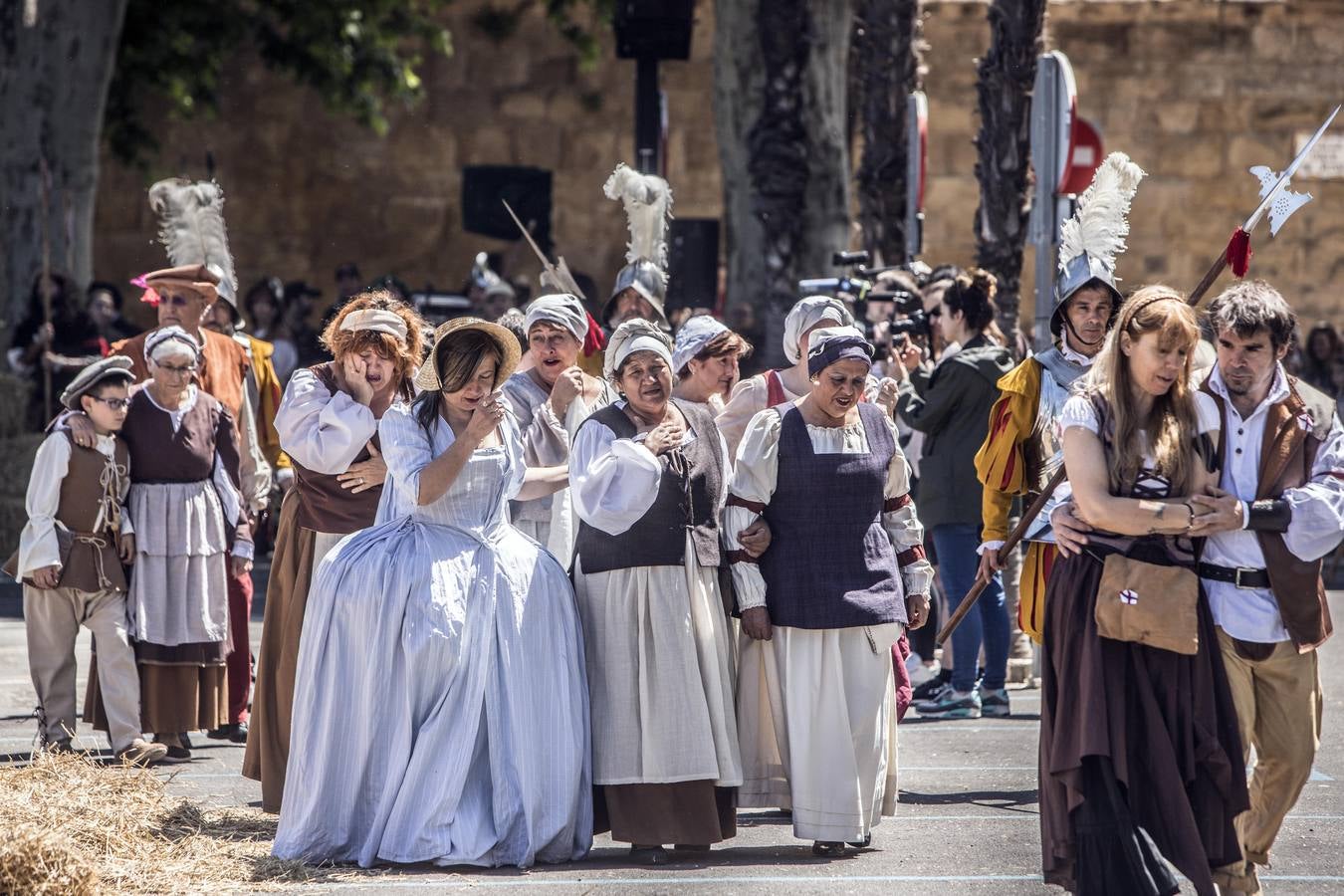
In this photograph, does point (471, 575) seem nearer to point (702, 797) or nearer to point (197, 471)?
point (702, 797)

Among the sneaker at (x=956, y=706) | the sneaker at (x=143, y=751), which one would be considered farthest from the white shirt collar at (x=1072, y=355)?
the sneaker at (x=143, y=751)

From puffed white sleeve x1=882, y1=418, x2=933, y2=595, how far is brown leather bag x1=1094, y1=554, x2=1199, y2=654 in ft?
4.31

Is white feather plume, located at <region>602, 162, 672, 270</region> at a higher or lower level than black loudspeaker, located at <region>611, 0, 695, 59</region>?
lower

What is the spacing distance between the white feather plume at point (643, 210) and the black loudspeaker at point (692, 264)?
5082mm

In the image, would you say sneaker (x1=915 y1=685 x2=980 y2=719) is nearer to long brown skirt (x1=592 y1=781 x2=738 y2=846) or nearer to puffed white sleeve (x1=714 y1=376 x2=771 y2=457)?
puffed white sleeve (x1=714 y1=376 x2=771 y2=457)

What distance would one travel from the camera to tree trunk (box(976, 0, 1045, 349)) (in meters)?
12.6

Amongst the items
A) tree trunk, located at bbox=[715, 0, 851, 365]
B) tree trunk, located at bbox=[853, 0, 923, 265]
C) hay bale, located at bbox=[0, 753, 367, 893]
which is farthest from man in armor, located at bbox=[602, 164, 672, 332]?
tree trunk, located at bbox=[853, 0, 923, 265]

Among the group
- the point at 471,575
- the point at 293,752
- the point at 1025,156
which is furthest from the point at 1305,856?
the point at 1025,156

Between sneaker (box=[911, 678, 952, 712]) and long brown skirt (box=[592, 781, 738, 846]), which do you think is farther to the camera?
sneaker (box=[911, 678, 952, 712])

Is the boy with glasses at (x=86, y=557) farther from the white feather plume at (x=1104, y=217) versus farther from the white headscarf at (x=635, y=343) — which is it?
the white feather plume at (x=1104, y=217)

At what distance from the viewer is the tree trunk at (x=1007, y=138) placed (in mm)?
12578

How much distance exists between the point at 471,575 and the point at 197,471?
7.38ft

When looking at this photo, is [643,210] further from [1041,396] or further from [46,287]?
[46,287]

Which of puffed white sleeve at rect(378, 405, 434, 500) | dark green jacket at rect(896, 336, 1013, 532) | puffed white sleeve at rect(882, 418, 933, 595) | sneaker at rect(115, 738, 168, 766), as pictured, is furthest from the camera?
dark green jacket at rect(896, 336, 1013, 532)
